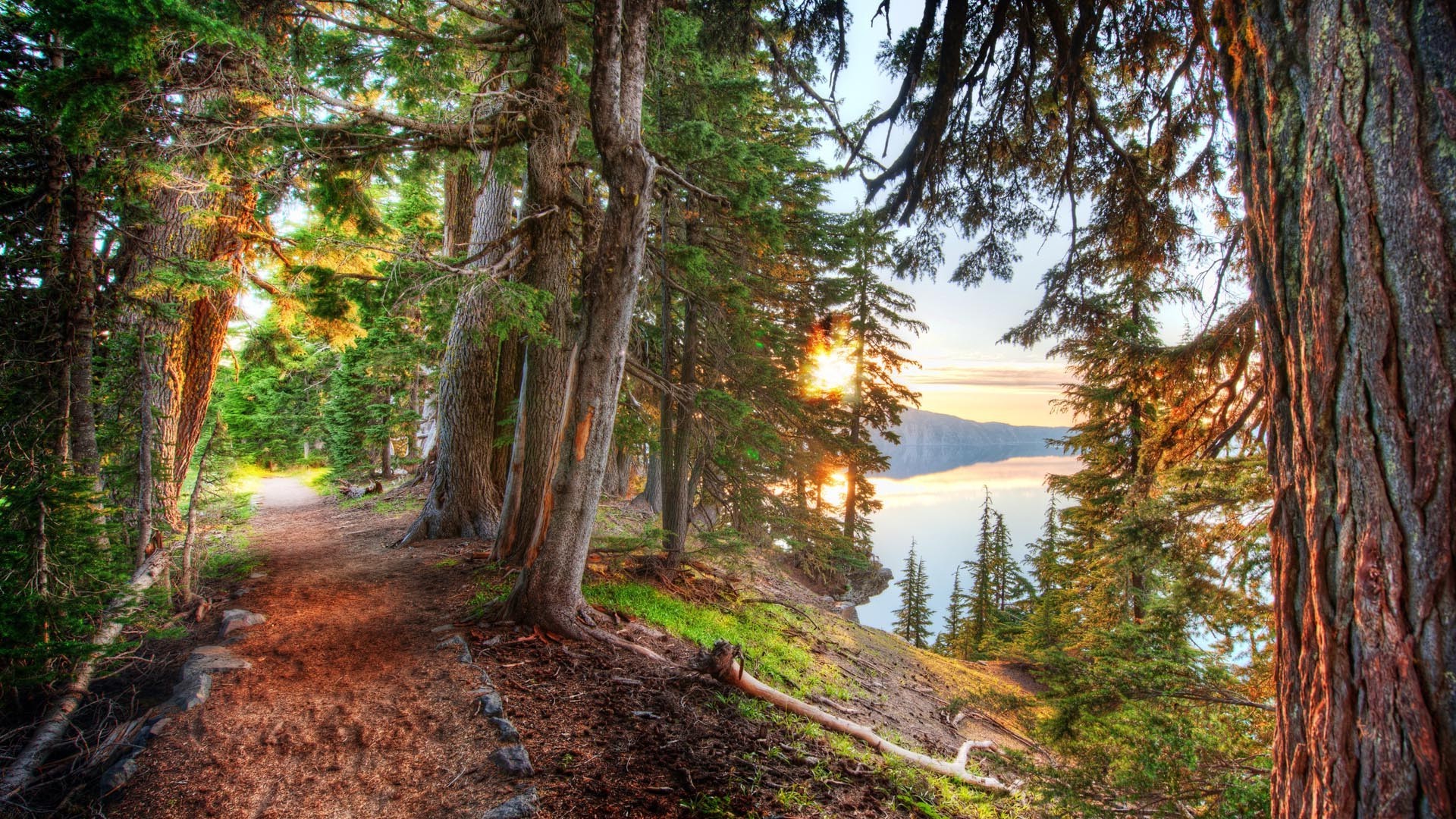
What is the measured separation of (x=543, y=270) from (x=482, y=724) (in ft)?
15.6

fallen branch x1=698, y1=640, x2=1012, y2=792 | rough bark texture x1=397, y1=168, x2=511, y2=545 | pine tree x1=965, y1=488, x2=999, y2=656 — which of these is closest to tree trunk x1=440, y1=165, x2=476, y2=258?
rough bark texture x1=397, y1=168, x2=511, y2=545

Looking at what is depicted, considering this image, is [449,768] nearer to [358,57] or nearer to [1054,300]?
[1054,300]

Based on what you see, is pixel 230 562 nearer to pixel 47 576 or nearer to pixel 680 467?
pixel 47 576

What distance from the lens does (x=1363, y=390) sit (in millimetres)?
1461

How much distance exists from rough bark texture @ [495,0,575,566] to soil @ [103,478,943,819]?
1.45 m

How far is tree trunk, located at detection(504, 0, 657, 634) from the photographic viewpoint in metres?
4.85

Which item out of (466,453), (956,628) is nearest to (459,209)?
(466,453)

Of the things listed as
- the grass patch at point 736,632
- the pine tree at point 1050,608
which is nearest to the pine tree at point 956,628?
the pine tree at point 1050,608

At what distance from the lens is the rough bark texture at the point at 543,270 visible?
6051mm

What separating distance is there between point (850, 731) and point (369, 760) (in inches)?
140

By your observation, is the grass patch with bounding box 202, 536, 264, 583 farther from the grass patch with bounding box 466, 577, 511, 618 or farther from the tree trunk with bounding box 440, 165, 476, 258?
the tree trunk with bounding box 440, 165, 476, 258

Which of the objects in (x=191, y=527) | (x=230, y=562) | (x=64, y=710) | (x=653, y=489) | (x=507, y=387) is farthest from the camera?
(x=653, y=489)

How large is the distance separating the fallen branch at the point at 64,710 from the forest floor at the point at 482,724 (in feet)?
1.51

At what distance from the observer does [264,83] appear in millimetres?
4445
